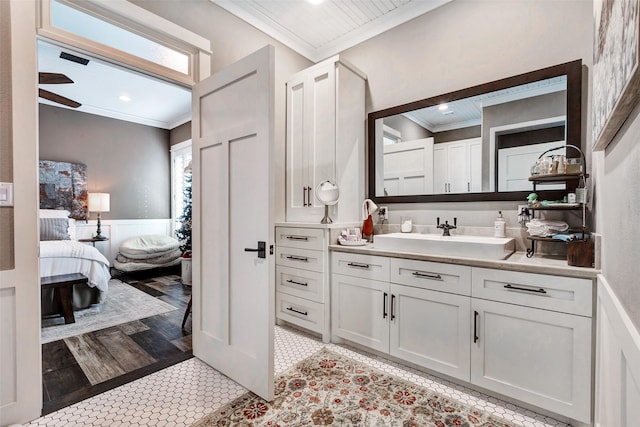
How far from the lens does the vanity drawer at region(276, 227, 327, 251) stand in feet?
8.41

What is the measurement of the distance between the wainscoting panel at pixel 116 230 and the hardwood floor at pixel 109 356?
2927 millimetres

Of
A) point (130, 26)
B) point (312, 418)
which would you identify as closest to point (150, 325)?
point (312, 418)

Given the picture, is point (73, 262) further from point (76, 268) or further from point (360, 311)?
point (360, 311)

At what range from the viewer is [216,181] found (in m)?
2.08

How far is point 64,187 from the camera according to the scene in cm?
483

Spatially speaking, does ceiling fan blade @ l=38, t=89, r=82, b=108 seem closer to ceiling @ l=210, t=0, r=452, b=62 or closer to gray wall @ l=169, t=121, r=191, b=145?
gray wall @ l=169, t=121, r=191, b=145

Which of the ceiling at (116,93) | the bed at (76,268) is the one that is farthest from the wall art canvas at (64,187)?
the bed at (76,268)

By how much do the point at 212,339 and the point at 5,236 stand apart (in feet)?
4.31

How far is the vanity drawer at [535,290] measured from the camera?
4.89 feet

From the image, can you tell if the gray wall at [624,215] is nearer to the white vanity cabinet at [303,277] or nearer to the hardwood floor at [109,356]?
the white vanity cabinet at [303,277]

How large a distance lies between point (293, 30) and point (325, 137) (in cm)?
124

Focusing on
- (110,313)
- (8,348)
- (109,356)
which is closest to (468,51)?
(8,348)

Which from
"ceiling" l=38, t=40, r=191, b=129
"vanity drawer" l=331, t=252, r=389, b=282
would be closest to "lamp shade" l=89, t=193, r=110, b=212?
"ceiling" l=38, t=40, r=191, b=129

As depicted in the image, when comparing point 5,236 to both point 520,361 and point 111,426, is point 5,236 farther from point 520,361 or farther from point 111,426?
point 520,361
